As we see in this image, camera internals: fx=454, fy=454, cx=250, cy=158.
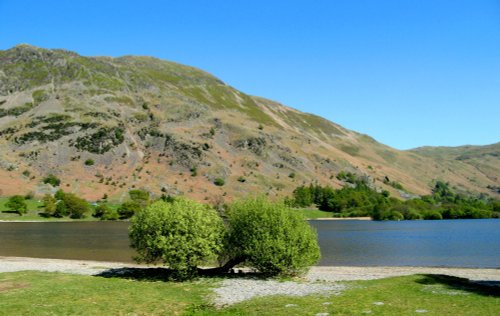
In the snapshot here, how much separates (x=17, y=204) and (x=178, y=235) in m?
132

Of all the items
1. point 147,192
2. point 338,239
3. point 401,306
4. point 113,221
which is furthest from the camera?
point 147,192

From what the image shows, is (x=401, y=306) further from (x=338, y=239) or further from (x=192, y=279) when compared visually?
(x=338, y=239)

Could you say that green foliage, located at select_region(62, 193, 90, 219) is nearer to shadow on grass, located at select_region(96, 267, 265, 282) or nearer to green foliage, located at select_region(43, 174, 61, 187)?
green foliage, located at select_region(43, 174, 61, 187)

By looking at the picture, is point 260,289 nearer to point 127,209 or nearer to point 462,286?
point 462,286

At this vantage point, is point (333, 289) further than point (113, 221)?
No

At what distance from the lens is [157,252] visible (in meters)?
39.8

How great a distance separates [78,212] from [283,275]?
13246cm

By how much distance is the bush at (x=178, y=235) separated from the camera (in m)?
38.5

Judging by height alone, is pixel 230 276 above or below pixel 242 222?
below

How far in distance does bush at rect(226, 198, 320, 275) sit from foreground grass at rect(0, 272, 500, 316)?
16.5ft

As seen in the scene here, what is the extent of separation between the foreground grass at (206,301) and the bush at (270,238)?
5.02 metres

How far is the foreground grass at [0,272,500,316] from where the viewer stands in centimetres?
2541

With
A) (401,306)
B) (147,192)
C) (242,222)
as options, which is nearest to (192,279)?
(242,222)

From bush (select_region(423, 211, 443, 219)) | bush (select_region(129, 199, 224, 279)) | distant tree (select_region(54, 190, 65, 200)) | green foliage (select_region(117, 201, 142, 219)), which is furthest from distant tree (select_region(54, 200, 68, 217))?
bush (select_region(423, 211, 443, 219))
